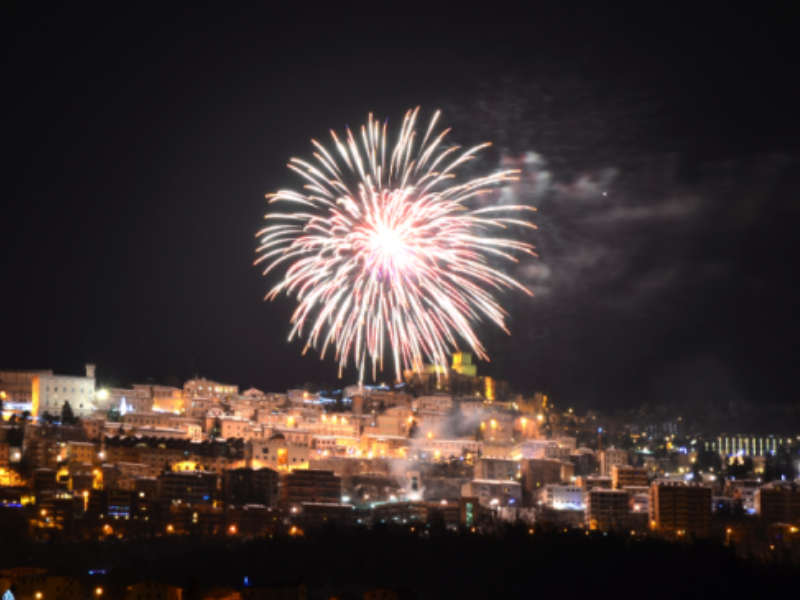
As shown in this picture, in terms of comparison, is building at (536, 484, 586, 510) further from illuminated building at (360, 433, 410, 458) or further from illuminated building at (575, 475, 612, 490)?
illuminated building at (360, 433, 410, 458)

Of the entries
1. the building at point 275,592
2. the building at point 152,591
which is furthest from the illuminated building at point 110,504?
the building at point 275,592

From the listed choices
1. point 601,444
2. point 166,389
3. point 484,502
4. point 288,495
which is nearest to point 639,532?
point 484,502

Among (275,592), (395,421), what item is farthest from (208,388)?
(275,592)

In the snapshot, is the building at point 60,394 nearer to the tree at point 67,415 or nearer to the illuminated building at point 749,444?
the tree at point 67,415

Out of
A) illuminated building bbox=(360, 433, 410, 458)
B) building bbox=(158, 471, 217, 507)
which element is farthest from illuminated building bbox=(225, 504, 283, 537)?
illuminated building bbox=(360, 433, 410, 458)

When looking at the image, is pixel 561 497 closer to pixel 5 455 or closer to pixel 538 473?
pixel 538 473

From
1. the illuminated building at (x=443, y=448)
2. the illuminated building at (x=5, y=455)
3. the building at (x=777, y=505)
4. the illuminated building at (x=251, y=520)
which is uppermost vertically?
the illuminated building at (x=443, y=448)
